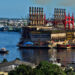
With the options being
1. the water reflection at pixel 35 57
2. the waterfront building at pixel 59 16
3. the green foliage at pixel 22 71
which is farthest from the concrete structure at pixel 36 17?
the green foliage at pixel 22 71

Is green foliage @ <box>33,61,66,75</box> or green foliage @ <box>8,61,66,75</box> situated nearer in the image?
green foliage @ <box>8,61,66,75</box>

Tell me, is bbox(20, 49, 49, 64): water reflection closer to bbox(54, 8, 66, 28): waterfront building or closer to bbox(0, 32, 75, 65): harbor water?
bbox(0, 32, 75, 65): harbor water

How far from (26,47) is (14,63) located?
23.5m

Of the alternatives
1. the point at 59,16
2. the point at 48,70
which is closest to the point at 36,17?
the point at 59,16

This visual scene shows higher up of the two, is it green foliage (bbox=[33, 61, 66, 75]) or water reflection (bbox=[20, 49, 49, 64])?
green foliage (bbox=[33, 61, 66, 75])

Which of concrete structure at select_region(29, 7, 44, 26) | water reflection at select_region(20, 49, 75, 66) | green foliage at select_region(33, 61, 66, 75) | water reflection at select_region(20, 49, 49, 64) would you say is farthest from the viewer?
concrete structure at select_region(29, 7, 44, 26)

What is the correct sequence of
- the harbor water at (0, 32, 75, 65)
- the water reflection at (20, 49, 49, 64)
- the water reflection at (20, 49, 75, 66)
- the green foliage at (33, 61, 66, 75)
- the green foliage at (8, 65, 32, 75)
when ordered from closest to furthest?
the green foliage at (8, 65, 32, 75) → the green foliage at (33, 61, 66, 75) → the water reflection at (20, 49, 75, 66) → the water reflection at (20, 49, 49, 64) → the harbor water at (0, 32, 75, 65)

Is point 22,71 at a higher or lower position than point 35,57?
higher

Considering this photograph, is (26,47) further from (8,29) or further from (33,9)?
(8,29)

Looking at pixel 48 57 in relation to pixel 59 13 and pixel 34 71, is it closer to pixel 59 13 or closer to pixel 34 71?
pixel 34 71

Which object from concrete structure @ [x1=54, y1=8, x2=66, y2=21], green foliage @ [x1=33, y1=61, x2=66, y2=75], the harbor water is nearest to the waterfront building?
concrete structure @ [x1=54, y1=8, x2=66, y2=21]

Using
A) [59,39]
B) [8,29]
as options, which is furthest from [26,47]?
[8,29]

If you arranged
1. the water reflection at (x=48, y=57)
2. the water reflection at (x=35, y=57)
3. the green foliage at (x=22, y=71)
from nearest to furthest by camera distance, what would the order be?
1. the green foliage at (x=22, y=71)
2. the water reflection at (x=48, y=57)
3. the water reflection at (x=35, y=57)

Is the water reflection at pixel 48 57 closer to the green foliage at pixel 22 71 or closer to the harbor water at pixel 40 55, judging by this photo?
the harbor water at pixel 40 55
